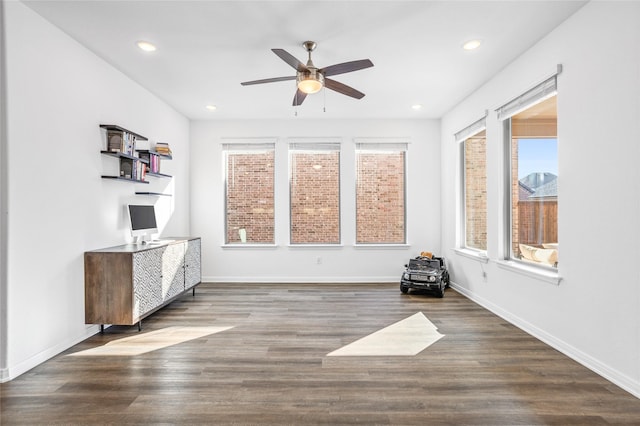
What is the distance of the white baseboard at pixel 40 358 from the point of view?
7.86ft

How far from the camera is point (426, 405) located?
2070mm

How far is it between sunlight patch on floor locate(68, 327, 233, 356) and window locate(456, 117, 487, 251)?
344cm

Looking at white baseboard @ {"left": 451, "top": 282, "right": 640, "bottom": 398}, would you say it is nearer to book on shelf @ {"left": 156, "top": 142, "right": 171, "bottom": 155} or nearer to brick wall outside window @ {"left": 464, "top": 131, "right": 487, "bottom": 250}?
brick wall outside window @ {"left": 464, "top": 131, "right": 487, "bottom": 250}

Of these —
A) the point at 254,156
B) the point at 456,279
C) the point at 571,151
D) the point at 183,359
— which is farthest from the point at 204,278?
the point at 571,151

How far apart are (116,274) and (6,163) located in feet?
4.14

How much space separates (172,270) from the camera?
13.2 feet

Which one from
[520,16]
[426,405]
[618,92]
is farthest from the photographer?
[520,16]

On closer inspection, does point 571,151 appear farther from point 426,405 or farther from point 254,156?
point 254,156

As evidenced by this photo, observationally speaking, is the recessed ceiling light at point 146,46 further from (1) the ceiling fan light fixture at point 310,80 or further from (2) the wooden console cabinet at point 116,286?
(2) the wooden console cabinet at point 116,286

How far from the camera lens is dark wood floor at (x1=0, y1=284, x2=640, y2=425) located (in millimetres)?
1975

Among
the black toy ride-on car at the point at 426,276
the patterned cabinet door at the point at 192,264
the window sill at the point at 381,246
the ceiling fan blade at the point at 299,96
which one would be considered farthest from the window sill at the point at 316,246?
the ceiling fan blade at the point at 299,96

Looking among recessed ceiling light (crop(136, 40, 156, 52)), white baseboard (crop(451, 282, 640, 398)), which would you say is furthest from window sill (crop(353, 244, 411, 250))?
recessed ceiling light (crop(136, 40, 156, 52))

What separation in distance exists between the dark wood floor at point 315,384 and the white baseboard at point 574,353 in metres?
0.07

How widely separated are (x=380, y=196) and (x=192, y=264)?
3.20 meters
